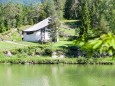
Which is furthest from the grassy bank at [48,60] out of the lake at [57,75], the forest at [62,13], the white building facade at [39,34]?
the white building facade at [39,34]

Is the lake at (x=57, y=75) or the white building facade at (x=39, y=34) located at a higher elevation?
the white building facade at (x=39, y=34)

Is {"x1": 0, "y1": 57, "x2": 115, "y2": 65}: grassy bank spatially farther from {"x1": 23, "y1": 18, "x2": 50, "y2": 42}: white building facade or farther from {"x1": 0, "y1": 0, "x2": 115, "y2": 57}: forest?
{"x1": 23, "y1": 18, "x2": 50, "y2": 42}: white building facade

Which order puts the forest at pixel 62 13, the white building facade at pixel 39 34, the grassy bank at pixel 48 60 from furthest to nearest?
the forest at pixel 62 13 < the white building facade at pixel 39 34 < the grassy bank at pixel 48 60

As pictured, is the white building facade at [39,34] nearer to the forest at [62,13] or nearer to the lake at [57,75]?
the forest at [62,13]

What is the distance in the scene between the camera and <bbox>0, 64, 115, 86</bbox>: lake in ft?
115

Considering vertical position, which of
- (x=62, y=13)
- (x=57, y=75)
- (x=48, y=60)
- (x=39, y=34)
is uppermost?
(x=62, y=13)

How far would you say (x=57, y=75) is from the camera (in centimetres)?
4069

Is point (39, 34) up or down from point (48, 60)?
up

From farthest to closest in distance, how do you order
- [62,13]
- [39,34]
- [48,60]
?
1. [62,13]
2. [39,34]
3. [48,60]

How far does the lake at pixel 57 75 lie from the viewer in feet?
115

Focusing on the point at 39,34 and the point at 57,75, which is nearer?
the point at 57,75

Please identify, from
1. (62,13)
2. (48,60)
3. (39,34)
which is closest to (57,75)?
(48,60)

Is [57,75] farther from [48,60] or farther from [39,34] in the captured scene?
[39,34]

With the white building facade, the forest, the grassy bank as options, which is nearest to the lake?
the grassy bank
